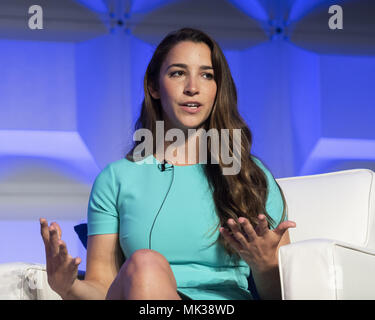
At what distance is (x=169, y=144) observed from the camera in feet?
5.90

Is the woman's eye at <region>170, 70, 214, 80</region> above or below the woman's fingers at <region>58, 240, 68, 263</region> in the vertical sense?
above

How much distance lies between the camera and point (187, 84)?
68.0 inches

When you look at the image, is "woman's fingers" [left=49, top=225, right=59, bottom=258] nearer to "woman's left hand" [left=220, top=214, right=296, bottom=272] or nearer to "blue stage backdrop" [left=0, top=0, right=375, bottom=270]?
"woman's left hand" [left=220, top=214, right=296, bottom=272]

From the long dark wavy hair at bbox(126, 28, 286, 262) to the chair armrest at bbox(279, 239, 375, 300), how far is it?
11.1 inches

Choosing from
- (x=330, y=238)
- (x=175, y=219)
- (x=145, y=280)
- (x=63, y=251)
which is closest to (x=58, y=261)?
(x=63, y=251)

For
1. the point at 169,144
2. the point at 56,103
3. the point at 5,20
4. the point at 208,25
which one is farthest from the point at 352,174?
the point at 5,20

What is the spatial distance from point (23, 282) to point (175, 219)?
45 centimetres

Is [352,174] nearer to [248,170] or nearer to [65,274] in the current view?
[248,170]

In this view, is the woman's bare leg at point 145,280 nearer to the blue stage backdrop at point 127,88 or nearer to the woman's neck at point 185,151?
the woman's neck at point 185,151

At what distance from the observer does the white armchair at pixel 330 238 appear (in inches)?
51.3
